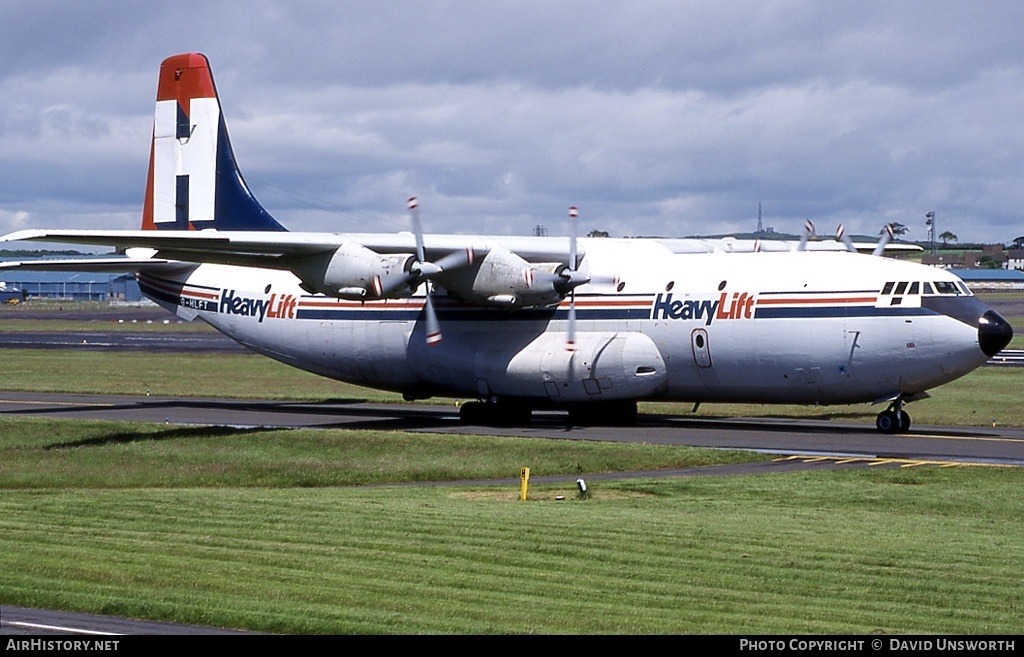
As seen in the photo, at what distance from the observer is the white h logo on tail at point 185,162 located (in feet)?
143

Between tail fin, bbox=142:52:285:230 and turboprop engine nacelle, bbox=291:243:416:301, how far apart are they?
373 inches

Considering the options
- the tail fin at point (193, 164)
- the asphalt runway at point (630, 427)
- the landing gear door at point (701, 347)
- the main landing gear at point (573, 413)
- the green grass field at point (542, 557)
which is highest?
the tail fin at point (193, 164)

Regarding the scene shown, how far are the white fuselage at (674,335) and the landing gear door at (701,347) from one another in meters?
0.03

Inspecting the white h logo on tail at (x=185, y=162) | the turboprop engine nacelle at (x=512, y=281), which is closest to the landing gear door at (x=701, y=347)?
the turboprop engine nacelle at (x=512, y=281)

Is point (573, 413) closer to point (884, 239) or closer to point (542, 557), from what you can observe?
point (884, 239)

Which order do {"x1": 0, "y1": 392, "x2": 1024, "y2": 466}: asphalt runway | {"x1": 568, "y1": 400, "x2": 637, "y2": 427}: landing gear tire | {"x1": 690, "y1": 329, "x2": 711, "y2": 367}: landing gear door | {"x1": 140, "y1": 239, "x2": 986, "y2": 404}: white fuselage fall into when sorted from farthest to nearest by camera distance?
{"x1": 568, "y1": 400, "x2": 637, "y2": 427}: landing gear tire → {"x1": 690, "y1": 329, "x2": 711, "y2": 367}: landing gear door → {"x1": 140, "y1": 239, "x2": 986, "y2": 404}: white fuselage → {"x1": 0, "y1": 392, "x2": 1024, "y2": 466}: asphalt runway

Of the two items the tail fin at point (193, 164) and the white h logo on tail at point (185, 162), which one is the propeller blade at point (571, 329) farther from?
the white h logo on tail at point (185, 162)

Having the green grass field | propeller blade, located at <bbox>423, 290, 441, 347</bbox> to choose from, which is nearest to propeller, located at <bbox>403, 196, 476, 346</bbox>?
propeller blade, located at <bbox>423, 290, 441, 347</bbox>

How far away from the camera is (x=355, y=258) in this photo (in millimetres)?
34062

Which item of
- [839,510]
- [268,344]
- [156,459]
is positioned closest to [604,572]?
[839,510]

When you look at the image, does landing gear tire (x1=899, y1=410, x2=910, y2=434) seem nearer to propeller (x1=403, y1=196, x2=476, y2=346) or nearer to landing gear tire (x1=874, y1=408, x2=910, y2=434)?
landing gear tire (x1=874, y1=408, x2=910, y2=434)

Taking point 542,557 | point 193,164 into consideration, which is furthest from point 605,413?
point 542,557

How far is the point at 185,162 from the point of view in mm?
43781

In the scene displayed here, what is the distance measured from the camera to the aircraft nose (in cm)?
3045
